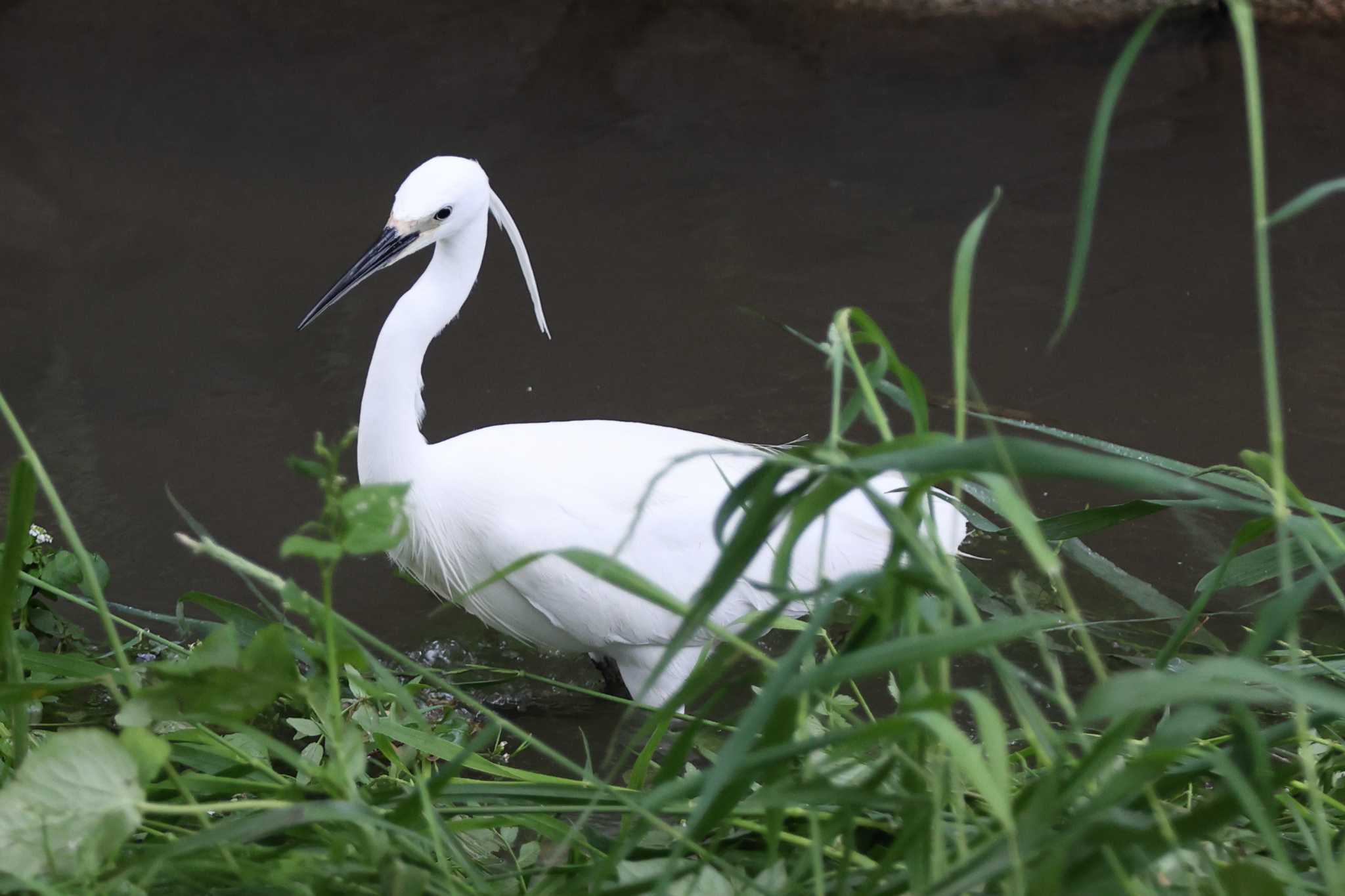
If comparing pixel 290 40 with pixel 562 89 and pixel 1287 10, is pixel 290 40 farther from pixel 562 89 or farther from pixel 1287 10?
pixel 1287 10

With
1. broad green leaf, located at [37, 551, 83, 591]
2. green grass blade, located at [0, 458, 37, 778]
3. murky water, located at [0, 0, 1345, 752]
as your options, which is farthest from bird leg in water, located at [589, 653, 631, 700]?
green grass blade, located at [0, 458, 37, 778]

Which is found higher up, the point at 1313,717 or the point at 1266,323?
the point at 1266,323

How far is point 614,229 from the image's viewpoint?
482cm

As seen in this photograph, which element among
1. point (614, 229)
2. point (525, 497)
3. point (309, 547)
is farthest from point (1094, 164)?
point (614, 229)

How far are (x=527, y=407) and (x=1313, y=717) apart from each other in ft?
10.1

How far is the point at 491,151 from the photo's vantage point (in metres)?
5.29

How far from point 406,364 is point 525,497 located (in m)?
0.34

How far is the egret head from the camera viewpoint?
8.03 ft

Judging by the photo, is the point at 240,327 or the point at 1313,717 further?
the point at 240,327

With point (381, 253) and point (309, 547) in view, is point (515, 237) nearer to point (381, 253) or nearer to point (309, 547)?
point (381, 253)

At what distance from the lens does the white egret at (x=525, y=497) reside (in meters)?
2.46

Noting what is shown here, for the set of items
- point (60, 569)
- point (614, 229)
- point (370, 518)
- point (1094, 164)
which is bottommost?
point (60, 569)

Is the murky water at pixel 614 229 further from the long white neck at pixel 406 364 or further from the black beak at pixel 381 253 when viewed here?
the black beak at pixel 381 253

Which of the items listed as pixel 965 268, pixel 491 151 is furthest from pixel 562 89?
pixel 965 268
